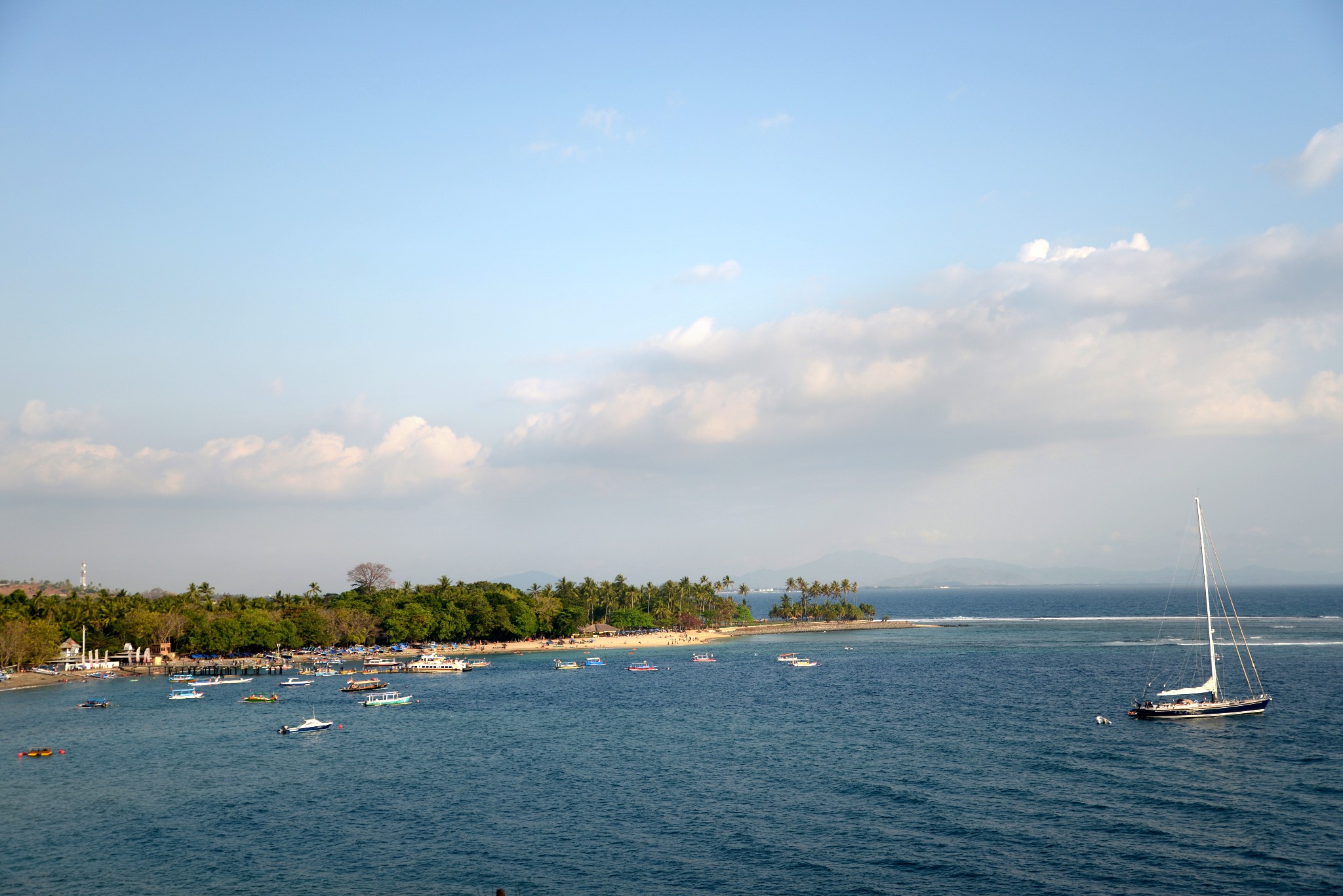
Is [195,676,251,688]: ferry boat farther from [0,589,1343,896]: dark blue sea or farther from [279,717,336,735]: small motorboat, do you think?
[279,717,336,735]: small motorboat

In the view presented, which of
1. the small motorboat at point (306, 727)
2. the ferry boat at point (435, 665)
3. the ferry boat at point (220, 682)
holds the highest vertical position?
the small motorboat at point (306, 727)

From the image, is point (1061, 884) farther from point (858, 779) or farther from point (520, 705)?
point (520, 705)

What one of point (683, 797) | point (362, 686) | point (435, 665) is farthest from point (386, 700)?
point (683, 797)

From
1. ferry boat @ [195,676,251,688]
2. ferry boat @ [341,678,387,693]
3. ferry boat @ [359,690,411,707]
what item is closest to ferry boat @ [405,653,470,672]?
ferry boat @ [341,678,387,693]

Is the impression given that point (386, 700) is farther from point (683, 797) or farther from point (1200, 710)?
point (1200, 710)

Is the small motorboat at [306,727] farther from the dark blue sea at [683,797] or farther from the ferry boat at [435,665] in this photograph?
the ferry boat at [435,665]

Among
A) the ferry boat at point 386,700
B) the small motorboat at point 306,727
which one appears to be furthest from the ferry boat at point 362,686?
the small motorboat at point 306,727

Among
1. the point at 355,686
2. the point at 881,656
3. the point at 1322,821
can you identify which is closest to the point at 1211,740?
the point at 1322,821
